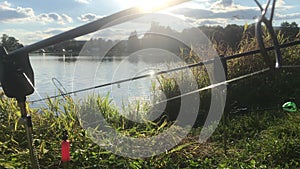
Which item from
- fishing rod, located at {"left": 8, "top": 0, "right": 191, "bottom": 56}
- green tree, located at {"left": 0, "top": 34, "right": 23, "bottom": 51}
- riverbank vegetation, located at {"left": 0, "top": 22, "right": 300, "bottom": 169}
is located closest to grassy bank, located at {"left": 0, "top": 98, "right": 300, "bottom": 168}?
riverbank vegetation, located at {"left": 0, "top": 22, "right": 300, "bottom": 169}

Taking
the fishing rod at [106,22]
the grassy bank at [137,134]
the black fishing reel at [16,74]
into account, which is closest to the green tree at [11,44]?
the black fishing reel at [16,74]

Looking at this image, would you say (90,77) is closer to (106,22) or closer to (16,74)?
(16,74)

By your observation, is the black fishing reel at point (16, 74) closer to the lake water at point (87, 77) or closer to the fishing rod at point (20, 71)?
the fishing rod at point (20, 71)

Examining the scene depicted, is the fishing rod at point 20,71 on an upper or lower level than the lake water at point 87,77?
upper

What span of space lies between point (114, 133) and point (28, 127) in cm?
171

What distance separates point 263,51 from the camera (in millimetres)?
496

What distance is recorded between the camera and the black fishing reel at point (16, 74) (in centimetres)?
94

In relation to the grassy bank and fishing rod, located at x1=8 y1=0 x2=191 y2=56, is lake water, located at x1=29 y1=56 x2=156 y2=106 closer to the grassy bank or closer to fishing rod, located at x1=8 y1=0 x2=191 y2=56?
the grassy bank

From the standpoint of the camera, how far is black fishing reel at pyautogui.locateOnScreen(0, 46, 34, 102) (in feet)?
3.08

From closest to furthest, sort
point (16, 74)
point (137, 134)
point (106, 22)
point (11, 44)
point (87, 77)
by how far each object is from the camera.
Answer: point (106, 22)
point (16, 74)
point (11, 44)
point (137, 134)
point (87, 77)

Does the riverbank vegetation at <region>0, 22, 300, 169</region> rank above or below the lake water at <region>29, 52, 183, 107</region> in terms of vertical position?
below

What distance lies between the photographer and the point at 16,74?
0.96m

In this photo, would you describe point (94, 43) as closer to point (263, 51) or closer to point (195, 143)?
point (195, 143)

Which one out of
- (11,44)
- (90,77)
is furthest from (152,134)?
(11,44)
